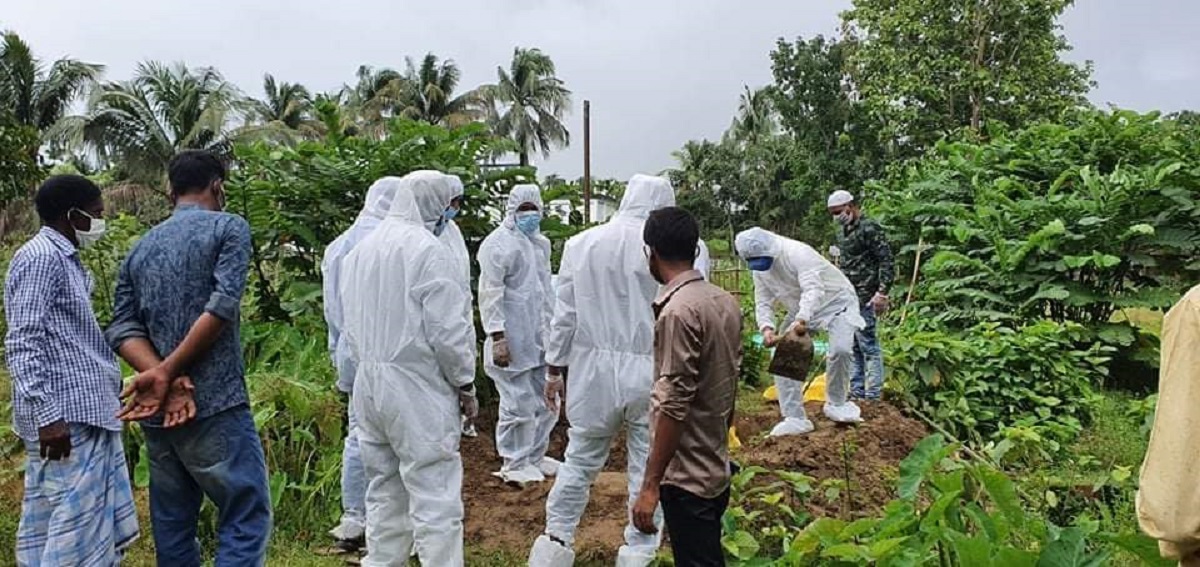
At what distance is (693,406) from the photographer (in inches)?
111

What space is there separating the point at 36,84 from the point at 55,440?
24.0 m

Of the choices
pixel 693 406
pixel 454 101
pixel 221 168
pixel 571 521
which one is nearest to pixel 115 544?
pixel 221 168

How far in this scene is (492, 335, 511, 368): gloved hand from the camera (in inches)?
210

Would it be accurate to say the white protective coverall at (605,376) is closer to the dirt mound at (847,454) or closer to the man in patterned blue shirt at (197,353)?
the dirt mound at (847,454)

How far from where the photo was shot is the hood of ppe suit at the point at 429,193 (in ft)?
12.3

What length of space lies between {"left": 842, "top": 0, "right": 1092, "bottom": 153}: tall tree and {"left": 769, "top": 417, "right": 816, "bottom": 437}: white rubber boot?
1586 centimetres

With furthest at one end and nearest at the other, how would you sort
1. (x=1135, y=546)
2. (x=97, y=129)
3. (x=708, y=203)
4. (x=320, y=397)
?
(x=708, y=203), (x=97, y=129), (x=320, y=397), (x=1135, y=546)

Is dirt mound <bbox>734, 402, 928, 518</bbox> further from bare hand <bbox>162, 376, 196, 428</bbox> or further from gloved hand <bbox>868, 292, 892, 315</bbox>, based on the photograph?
bare hand <bbox>162, 376, 196, 428</bbox>

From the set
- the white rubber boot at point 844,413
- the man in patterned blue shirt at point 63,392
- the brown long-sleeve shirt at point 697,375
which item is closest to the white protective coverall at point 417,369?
the man in patterned blue shirt at point 63,392

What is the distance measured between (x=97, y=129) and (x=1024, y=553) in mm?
25716

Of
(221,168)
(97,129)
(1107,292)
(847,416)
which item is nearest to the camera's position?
(221,168)

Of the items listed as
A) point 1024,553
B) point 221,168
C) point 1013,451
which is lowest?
point 1013,451

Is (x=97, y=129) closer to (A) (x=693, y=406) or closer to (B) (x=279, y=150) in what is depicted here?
(B) (x=279, y=150)

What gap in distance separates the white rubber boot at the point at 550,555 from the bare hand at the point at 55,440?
1.86 meters
